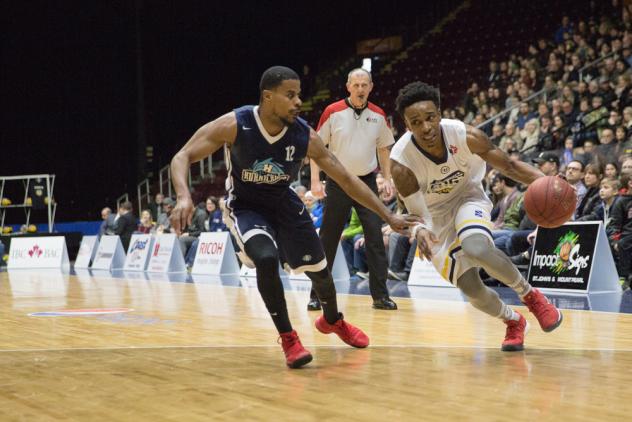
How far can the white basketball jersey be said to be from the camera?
4.49 meters

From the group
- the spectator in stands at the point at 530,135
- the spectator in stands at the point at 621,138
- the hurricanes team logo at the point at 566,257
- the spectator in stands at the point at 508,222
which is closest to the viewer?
the hurricanes team logo at the point at 566,257

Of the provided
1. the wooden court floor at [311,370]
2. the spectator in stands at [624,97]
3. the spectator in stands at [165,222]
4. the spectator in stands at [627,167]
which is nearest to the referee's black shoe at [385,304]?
the wooden court floor at [311,370]

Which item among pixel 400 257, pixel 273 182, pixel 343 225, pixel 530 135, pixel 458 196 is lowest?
pixel 400 257

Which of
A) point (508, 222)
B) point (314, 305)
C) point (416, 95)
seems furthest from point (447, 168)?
point (508, 222)

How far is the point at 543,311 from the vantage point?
440 centimetres

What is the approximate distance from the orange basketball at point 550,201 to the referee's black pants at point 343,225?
2689 millimetres

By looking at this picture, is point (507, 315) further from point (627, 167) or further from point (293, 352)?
point (627, 167)

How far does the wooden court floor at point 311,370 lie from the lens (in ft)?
9.59

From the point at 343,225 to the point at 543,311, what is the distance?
8.75ft

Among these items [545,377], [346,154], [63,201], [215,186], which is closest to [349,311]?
[346,154]

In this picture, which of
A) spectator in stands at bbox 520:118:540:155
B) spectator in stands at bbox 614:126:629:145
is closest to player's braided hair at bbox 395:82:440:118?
spectator in stands at bbox 614:126:629:145

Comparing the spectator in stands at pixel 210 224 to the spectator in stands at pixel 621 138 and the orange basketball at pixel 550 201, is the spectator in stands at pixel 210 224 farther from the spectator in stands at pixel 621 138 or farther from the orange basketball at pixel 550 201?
the orange basketball at pixel 550 201

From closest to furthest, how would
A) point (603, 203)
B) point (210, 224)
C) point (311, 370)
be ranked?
point (311, 370)
point (603, 203)
point (210, 224)

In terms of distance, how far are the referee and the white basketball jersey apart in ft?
6.96
